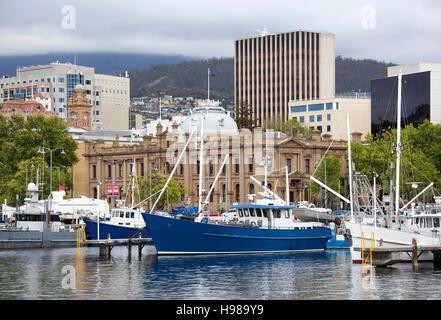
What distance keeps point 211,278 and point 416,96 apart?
104872mm

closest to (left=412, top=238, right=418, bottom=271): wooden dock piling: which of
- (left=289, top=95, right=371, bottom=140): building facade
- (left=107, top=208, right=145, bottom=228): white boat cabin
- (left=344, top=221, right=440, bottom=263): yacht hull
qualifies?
(left=344, top=221, right=440, bottom=263): yacht hull

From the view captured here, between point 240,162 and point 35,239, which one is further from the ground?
point 240,162

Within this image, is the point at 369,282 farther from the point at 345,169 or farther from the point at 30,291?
the point at 345,169

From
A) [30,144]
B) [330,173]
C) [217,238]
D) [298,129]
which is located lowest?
[217,238]

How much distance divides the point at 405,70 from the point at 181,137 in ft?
148

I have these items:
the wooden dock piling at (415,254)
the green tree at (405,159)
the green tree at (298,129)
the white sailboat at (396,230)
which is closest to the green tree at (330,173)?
the green tree at (405,159)

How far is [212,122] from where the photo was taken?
156m

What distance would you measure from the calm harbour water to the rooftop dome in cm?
6764

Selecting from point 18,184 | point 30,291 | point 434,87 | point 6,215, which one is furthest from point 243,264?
point 434,87

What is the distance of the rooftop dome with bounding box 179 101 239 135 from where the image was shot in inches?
6029

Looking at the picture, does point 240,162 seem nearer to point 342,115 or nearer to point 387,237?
point 342,115

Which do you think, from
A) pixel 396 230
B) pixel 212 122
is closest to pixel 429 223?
pixel 396 230

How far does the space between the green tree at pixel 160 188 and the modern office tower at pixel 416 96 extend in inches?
1586
